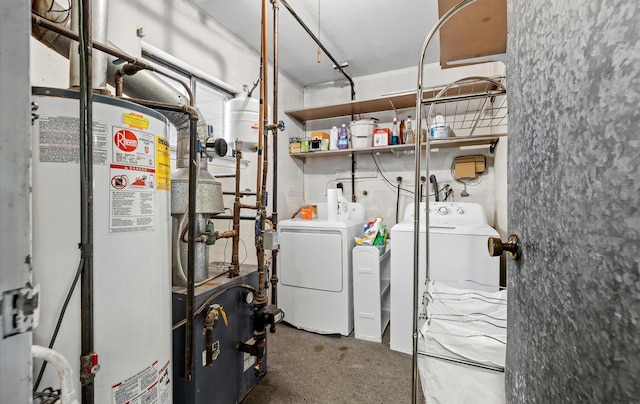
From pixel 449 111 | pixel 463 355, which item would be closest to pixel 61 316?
pixel 463 355

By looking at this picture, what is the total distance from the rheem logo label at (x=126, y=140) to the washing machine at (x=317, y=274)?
1.81 m

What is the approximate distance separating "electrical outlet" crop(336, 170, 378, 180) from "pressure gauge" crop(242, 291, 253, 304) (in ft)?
6.75

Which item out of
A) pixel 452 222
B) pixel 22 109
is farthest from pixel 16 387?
pixel 452 222

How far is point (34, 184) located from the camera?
0.66 m

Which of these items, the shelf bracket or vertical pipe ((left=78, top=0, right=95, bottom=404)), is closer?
vertical pipe ((left=78, top=0, right=95, bottom=404))

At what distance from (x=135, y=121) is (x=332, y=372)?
1.89m

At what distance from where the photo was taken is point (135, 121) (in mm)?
803

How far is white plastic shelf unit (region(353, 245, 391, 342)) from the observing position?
7.65 ft

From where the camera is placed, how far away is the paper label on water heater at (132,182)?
758mm

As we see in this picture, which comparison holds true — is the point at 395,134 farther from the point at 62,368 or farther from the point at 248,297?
the point at 62,368

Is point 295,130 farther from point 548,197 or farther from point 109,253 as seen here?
point 548,197

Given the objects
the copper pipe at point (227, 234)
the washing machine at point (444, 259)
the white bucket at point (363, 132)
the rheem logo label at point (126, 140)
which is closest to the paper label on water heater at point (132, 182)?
the rheem logo label at point (126, 140)

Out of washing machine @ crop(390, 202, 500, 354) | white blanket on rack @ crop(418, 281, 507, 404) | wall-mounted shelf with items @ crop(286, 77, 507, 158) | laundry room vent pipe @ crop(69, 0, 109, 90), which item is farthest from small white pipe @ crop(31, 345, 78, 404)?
wall-mounted shelf with items @ crop(286, 77, 507, 158)

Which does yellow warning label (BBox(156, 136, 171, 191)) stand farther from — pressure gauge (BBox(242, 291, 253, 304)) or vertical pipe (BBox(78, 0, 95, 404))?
pressure gauge (BBox(242, 291, 253, 304))
